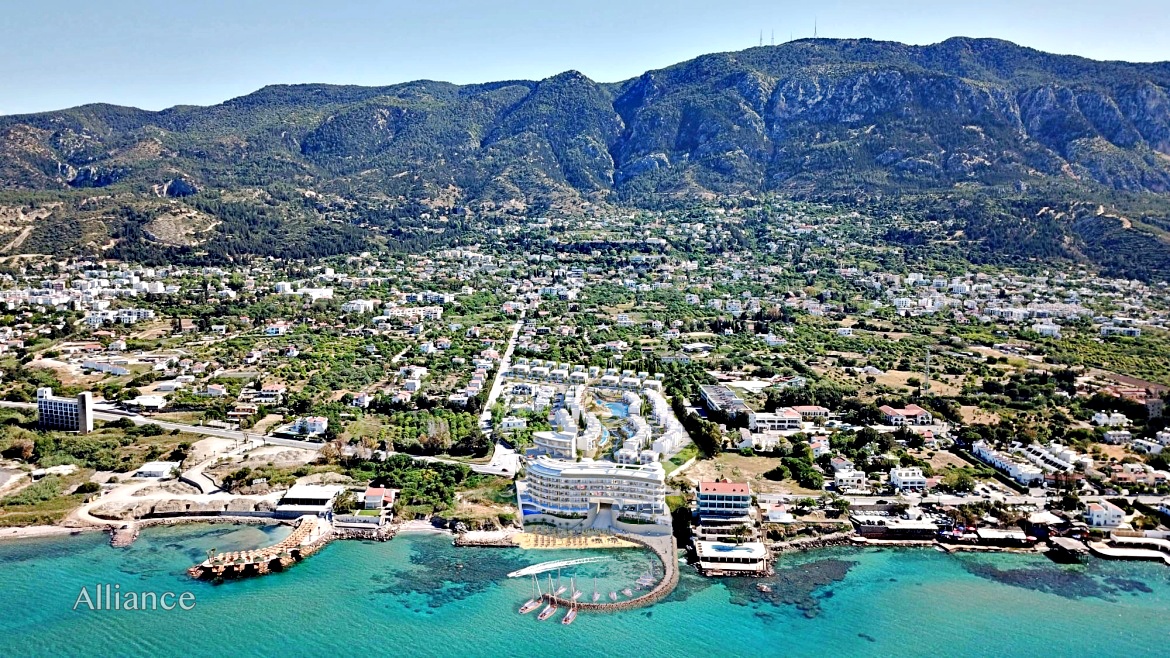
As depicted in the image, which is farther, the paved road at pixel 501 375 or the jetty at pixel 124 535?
the paved road at pixel 501 375

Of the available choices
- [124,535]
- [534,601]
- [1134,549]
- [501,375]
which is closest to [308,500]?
[124,535]

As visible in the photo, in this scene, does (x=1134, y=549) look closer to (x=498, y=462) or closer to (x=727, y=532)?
(x=727, y=532)

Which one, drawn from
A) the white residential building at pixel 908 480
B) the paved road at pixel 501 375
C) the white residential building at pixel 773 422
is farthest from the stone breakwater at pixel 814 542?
the paved road at pixel 501 375

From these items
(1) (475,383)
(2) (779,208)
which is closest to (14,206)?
(1) (475,383)

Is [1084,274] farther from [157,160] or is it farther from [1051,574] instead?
[157,160]

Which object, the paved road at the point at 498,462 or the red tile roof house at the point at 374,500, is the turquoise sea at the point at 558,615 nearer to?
the red tile roof house at the point at 374,500

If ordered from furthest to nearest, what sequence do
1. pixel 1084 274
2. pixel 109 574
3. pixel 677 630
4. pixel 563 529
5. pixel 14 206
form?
pixel 14 206 < pixel 1084 274 < pixel 563 529 < pixel 109 574 < pixel 677 630
